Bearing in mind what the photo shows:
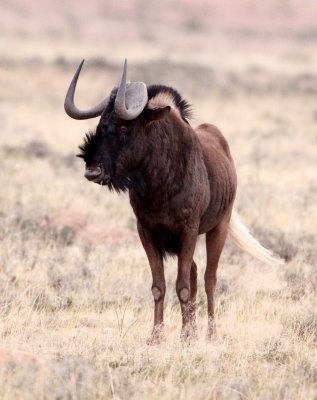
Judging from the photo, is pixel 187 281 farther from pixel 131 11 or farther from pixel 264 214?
pixel 131 11

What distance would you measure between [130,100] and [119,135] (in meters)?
0.28

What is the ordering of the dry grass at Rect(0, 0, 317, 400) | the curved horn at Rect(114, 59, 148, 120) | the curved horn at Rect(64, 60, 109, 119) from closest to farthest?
1. the dry grass at Rect(0, 0, 317, 400)
2. the curved horn at Rect(114, 59, 148, 120)
3. the curved horn at Rect(64, 60, 109, 119)

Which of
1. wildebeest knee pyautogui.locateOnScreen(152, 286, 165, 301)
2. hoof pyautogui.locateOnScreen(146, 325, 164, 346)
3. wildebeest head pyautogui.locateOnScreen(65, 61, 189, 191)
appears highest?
wildebeest head pyautogui.locateOnScreen(65, 61, 189, 191)

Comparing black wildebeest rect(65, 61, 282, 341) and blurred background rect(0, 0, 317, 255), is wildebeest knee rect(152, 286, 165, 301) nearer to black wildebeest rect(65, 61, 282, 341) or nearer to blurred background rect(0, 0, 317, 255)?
black wildebeest rect(65, 61, 282, 341)

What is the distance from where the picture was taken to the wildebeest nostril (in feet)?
24.4

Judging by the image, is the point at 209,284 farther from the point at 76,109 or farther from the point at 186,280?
the point at 76,109

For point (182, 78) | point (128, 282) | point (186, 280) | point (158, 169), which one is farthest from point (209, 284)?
point (182, 78)

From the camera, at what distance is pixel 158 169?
7832 mm

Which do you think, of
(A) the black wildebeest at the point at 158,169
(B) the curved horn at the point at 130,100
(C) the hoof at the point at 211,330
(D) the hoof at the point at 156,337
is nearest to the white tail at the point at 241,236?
(A) the black wildebeest at the point at 158,169

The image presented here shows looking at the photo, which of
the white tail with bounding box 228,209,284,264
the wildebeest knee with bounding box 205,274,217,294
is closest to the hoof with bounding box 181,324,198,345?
the wildebeest knee with bounding box 205,274,217,294

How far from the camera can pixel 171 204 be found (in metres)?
7.89

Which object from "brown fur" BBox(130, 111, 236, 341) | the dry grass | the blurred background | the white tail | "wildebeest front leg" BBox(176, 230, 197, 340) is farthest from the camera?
the blurred background

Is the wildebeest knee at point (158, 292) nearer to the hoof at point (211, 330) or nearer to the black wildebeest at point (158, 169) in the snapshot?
the black wildebeest at point (158, 169)

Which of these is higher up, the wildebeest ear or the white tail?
the wildebeest ear
